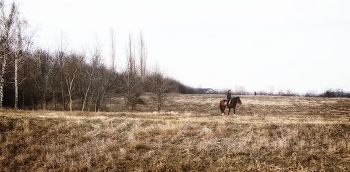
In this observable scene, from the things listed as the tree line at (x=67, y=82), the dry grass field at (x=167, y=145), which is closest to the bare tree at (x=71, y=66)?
the tree line at (x=67, y=82)

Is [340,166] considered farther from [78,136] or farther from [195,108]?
[195,108]

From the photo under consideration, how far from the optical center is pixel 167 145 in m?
13.0

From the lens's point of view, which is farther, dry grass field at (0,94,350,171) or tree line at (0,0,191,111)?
tree line at (0,0,191,111)

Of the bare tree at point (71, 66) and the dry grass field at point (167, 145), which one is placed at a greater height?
the bare tree at point (71, 66)

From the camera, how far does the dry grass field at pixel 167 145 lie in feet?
35.8

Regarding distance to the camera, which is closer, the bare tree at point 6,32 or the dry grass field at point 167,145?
the dry grass field at point 167,145

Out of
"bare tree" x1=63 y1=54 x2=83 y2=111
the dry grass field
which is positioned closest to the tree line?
"bare tree" x1=63 y1=54 x2=83 y2=111

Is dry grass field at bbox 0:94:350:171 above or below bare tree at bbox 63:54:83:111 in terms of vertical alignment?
below

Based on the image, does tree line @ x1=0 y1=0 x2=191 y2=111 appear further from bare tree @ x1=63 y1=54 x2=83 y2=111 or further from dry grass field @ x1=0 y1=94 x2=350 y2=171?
dry grass field @ x1=0 y1=94 x2=350 y2=171

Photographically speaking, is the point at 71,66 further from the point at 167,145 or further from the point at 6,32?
the point at 167,145

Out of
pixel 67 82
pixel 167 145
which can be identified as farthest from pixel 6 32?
pixel 167 145

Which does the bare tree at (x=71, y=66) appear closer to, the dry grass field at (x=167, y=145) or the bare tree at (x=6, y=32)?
the bare tree at (x=6, y=32)

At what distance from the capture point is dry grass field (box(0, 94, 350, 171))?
10.9m

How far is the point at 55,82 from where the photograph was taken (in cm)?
3678
